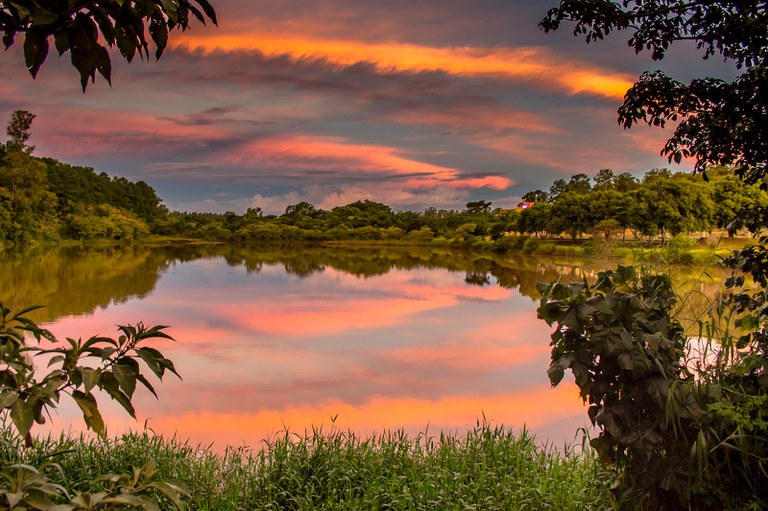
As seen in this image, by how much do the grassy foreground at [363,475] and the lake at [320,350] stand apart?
52 cm

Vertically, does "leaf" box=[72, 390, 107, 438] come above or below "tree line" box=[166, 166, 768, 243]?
below

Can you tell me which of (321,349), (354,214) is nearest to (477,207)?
(354,214)

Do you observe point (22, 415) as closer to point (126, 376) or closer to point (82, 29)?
point (126, 376)

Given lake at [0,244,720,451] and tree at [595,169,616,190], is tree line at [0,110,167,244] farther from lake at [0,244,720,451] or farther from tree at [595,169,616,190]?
tree at [595,169,616,190]

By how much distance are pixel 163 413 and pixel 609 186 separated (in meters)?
47.8

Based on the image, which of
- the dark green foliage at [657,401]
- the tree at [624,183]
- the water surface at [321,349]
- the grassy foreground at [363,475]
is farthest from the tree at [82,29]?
the tree at [624,183]

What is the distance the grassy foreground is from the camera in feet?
10.6

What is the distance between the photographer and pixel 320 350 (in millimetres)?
10352

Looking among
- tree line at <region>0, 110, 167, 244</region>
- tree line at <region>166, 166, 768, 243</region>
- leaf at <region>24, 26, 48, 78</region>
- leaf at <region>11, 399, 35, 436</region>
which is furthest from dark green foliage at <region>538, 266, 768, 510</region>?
tree line at <region>0, 110, 167, 244</region>

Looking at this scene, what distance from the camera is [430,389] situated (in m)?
7.94

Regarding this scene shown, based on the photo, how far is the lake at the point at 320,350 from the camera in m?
6.39

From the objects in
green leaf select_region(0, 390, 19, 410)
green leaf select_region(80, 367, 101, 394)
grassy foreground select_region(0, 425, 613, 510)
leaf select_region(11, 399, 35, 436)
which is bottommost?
grassy foreground select_region(0, 425, 613, 510)

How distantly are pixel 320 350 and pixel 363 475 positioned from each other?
6.77 metres

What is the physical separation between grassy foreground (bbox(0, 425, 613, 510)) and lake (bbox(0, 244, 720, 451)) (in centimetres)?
52
